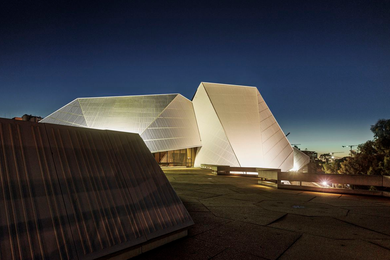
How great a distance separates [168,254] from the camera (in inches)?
180

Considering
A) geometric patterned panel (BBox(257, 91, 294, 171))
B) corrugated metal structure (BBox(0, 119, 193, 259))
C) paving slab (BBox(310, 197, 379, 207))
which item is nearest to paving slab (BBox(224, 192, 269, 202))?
paving slab (BBox(310, 197, 379, 207))

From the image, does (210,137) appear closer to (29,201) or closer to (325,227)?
(325,227)

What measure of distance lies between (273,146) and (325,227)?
23392mm

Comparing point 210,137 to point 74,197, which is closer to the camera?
point 74,197

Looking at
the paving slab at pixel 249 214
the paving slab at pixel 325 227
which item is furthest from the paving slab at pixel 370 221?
the paving slab at pixel 249 214

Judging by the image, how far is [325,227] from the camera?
6340 mm

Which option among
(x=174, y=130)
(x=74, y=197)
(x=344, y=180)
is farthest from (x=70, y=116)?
(x=74, y=197)

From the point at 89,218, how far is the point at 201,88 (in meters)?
31.0

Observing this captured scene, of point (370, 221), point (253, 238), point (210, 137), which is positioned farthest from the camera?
point (210, 137)

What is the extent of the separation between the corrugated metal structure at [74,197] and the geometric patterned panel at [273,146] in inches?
951

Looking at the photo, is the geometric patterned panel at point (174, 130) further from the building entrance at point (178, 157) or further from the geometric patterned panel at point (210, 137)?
the building entrance at point (178, 157)

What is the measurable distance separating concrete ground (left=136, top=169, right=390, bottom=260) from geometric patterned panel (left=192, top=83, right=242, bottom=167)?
A: 18355 millimetres

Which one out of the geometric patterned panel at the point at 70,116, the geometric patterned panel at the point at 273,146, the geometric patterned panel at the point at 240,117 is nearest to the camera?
the geometric patterned panel at the point at 240,117

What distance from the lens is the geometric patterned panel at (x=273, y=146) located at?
92.1ft
